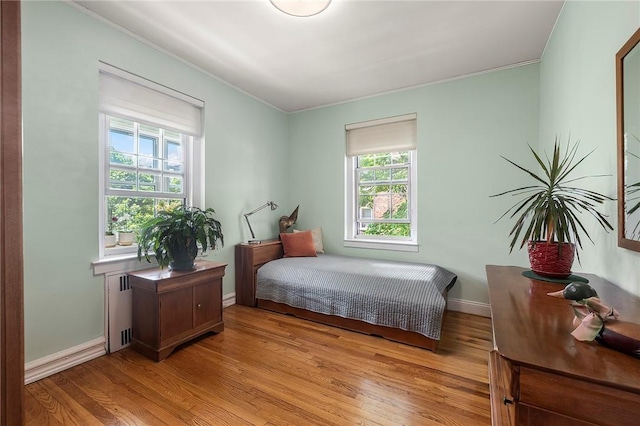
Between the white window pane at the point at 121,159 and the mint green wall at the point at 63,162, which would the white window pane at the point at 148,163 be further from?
the mint green wall at the point at 63,162

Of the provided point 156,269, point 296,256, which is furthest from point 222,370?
point 296,256

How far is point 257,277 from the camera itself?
10.6 feet

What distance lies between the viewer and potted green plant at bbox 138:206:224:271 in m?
2.23

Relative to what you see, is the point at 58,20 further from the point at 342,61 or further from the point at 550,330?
the point at 550,330

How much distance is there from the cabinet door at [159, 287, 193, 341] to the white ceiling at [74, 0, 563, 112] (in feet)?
7.30

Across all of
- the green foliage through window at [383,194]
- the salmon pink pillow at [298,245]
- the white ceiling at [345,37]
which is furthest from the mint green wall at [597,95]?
the salmon pink pillow at [298,245]

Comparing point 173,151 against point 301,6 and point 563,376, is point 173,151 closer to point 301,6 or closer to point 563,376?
point 301,6

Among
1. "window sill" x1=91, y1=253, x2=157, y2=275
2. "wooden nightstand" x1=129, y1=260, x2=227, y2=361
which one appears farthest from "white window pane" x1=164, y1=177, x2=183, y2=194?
"wooden nightstand" x1=129, y1=260, x2=227, y2=361

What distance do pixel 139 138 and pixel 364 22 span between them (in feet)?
7.40

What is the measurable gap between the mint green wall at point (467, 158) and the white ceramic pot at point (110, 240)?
2.75 m

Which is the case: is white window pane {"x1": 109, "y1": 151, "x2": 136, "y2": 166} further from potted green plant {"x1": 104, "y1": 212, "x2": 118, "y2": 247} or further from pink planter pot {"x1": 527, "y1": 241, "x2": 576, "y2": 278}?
pink planter pot {"x1": 527, "y1": 241, "x2": 576, "y2": 278}

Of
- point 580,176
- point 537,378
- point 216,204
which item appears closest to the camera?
point 537,378

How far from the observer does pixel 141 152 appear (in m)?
2.54

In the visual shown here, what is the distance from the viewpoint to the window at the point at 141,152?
2262mm
